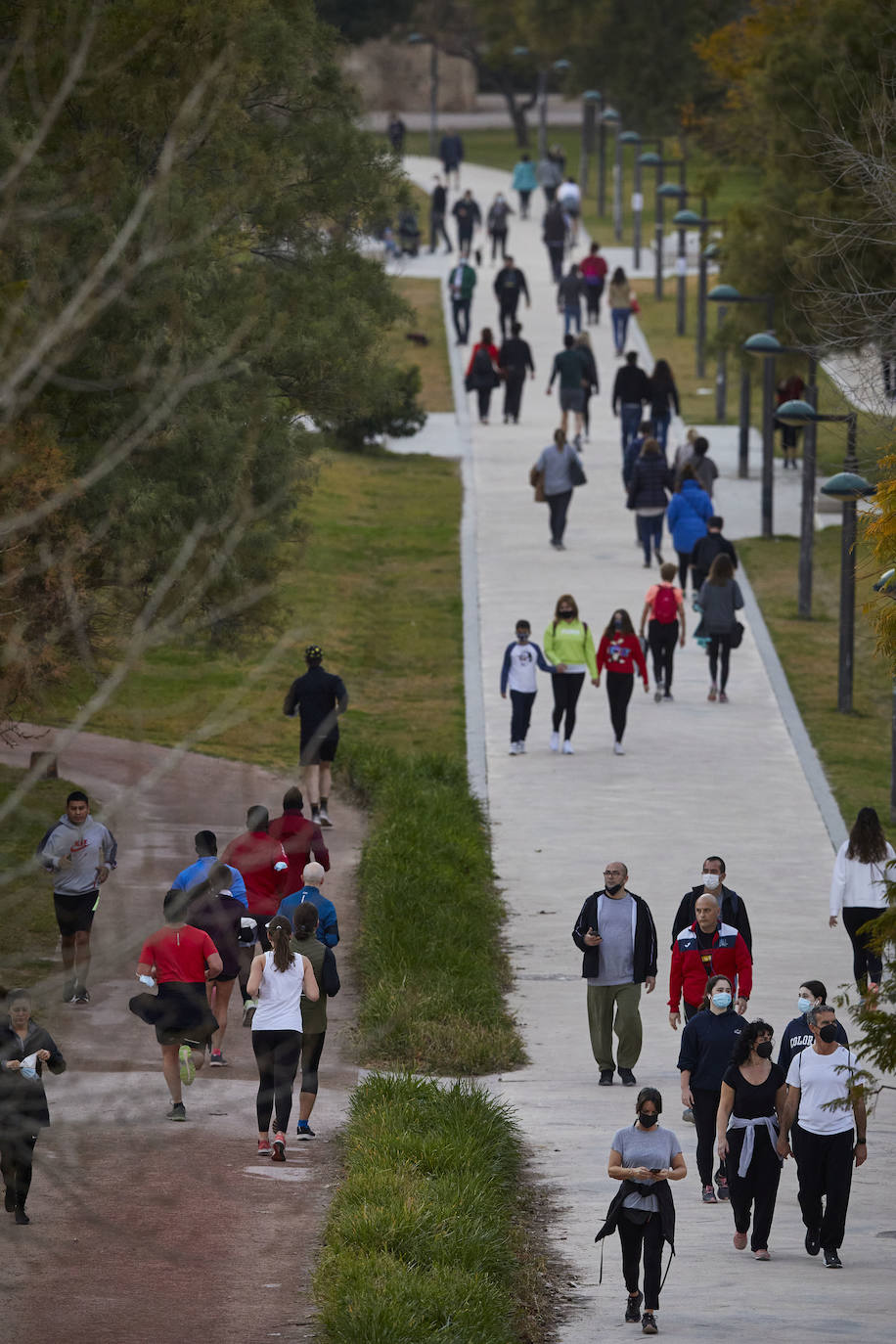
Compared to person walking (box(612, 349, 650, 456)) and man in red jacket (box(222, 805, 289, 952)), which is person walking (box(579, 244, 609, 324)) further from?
man in red jacket (box(222, 805, 289, 952))

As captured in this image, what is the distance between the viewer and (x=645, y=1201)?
36.1 feet

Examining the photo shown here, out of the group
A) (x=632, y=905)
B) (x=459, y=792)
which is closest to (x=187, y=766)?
(x=459, y=792)

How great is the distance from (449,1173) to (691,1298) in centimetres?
170

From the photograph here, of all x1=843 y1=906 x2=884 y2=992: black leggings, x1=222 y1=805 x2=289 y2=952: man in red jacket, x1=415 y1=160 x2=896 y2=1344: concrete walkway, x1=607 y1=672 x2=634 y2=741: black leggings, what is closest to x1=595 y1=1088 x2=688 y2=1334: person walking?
x1=415 y1=160 x2=896 y2=1344: concrete walkway

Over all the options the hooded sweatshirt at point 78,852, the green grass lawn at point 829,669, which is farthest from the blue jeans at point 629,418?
the hooded sweatshirt at point 78,852

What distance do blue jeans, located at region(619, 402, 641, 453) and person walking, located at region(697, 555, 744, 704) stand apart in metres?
10.1

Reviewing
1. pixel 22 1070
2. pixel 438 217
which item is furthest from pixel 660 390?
pixel 22 1070

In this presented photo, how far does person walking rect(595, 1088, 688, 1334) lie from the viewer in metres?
10.9

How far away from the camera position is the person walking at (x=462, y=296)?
42438mm

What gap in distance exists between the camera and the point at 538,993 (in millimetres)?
16891

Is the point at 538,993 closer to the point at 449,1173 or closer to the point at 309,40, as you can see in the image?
the point at 449,1173

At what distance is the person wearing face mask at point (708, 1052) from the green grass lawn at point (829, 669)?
7.26m

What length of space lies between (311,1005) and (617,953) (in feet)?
6.72

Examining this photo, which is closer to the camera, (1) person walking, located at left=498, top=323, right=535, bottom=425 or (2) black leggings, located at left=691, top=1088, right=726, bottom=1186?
(2) black leggings, located at left=691, top=1088, right=726, bottom=1186
